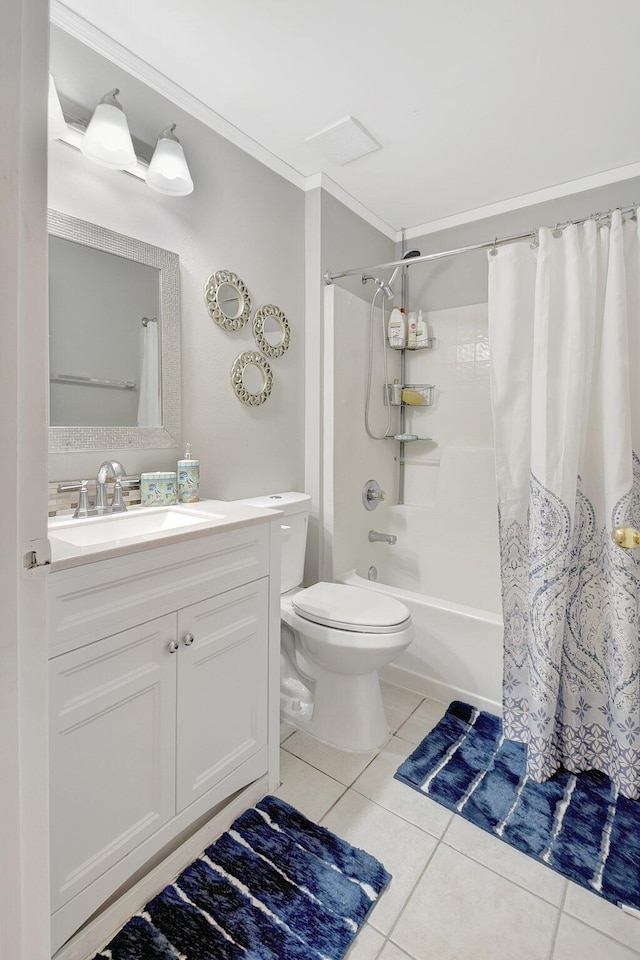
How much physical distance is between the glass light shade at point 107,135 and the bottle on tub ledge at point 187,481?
37.4 inches

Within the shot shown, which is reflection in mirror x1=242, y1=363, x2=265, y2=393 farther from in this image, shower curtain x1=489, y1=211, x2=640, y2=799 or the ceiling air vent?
shower curtain x1=489, y1=211, x2=640, y2=799

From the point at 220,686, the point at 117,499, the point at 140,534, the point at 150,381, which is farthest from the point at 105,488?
the point at 220,686

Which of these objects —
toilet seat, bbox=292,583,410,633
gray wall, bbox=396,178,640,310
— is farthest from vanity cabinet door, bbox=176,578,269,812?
gray wall, bbox=396,178,640,310

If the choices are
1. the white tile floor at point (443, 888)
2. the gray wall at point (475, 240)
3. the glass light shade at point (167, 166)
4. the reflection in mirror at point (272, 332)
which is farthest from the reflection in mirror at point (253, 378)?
the white tile floor at point (443, 888)

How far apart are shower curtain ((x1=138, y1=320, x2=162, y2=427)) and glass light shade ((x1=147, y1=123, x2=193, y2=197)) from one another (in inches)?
17.5

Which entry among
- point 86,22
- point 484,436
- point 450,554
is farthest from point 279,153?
point 450,554

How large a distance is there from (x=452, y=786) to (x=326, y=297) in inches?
82.3

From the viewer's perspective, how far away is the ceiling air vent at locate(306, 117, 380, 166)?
186cm

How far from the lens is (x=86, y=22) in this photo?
1394mm

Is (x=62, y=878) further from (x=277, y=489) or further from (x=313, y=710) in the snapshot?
(x=277, y=489)

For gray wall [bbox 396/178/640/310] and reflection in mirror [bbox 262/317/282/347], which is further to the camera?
gray wall [bbox 396/178/640/310]

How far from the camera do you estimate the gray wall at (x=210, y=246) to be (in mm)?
1431

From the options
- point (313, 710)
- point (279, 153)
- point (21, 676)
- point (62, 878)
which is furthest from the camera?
point (279, 153)

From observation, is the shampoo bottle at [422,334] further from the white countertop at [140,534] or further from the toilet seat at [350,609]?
the white countertop at [140,534]
